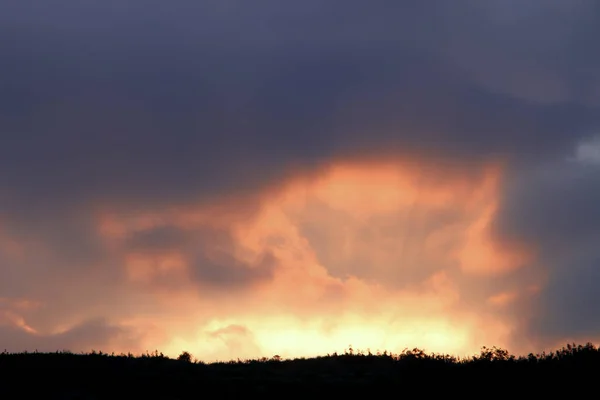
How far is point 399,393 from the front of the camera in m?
21.8

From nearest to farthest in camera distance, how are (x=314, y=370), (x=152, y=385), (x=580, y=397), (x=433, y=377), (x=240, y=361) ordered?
(x=580, y=397)
(x=152, y=385)
(x=433, y=377)
(x=314, y=370)
(x=240, y=361)

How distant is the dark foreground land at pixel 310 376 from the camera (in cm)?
2138

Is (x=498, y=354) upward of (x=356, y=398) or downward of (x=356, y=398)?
upward

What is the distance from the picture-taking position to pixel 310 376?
78.5ft

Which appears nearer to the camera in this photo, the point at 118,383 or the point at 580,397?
the point at 580,397

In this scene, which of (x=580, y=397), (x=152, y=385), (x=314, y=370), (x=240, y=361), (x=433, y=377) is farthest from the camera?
(x=240, y=361)

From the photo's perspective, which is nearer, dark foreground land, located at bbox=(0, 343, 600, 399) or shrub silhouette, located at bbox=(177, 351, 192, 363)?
dark foreground land, located at bbox=(0, 343, 600, 399)

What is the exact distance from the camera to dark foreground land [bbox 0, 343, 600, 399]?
842 inches

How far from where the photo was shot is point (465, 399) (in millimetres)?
21297

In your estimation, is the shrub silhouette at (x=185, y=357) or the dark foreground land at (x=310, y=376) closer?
the dark foreground land at (x=310, y=376)

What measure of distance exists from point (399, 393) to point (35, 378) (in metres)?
12.0

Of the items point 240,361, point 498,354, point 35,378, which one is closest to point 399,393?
point 498,354

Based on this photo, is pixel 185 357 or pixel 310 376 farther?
pixel 185 357

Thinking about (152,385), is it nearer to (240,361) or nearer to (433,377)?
(240,361)
